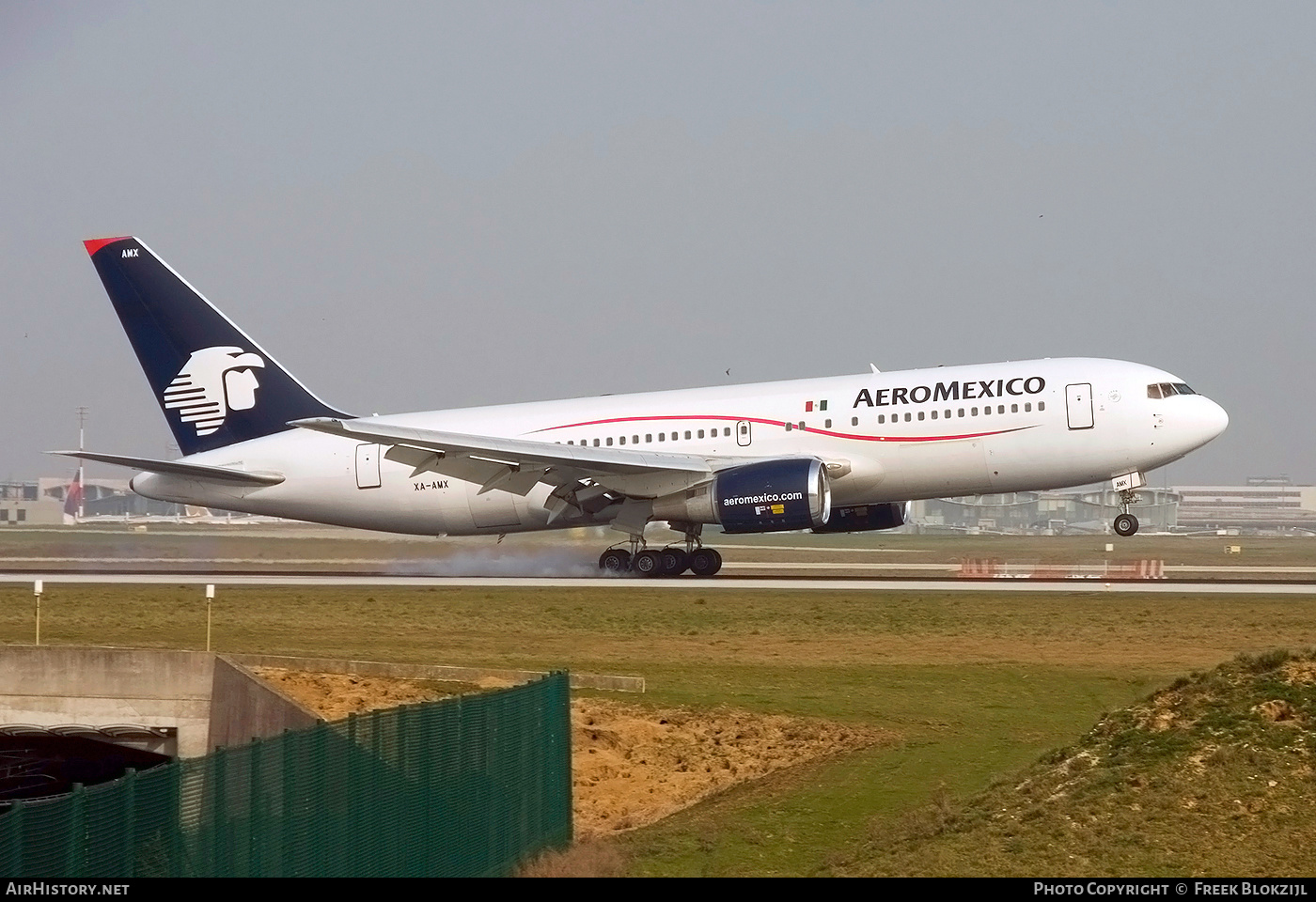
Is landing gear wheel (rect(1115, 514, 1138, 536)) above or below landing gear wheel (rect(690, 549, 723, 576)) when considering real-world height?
above

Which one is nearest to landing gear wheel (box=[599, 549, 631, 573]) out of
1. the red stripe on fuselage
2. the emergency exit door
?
the red stripe on fuselage

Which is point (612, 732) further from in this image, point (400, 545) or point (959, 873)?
point (400, 545)

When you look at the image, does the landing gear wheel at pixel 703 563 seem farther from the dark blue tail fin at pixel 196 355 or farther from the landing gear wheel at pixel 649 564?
the dark blue tail fin at pixel 196 355

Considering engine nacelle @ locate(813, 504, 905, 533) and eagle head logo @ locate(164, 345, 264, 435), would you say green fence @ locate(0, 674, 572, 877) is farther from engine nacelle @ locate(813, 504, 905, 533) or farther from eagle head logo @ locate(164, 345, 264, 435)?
eagle head logo @ locate(164, 345, 264, 435)

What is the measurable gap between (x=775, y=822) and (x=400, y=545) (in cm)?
3473

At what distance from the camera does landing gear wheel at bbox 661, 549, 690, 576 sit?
3788 cm

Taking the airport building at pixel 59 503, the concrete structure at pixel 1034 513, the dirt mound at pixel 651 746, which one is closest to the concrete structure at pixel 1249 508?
the concrete structure at pixel 1034 513

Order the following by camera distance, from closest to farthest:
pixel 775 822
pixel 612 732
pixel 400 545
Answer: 1. pixel 775 822
2. pixel 612 732
3. pixel 400 545

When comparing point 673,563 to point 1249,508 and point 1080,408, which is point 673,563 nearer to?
point 1080,408

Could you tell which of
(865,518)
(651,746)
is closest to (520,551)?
(865,518)

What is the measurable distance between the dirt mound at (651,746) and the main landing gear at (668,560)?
16205 millimetres

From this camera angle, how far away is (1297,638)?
83.6ft

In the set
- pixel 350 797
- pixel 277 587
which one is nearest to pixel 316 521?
pixel 277 587

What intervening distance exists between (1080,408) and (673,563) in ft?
36.3
